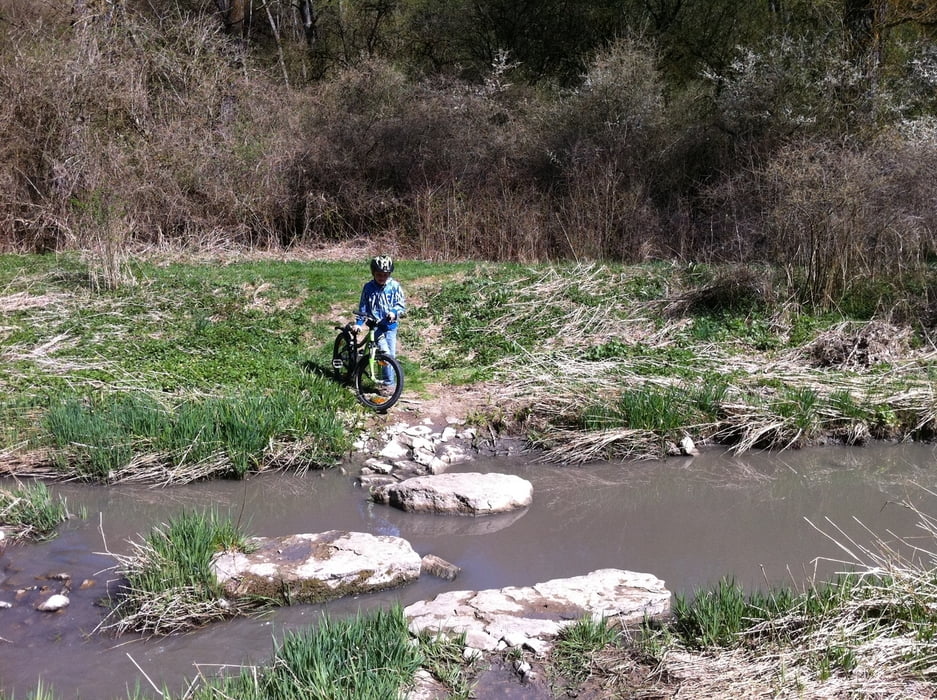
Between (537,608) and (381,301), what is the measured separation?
435 cm

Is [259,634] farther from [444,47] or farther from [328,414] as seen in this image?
[444,47]

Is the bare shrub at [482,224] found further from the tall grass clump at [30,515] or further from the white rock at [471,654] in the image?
the white rock at [471,654]

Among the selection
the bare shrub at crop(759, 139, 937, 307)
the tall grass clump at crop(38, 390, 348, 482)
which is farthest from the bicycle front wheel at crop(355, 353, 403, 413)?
the bare shrub at crop(759, 139, 937, 307)

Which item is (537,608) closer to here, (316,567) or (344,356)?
(316,567)

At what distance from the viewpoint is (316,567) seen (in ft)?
17.9

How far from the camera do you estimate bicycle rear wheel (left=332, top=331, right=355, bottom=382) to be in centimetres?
896

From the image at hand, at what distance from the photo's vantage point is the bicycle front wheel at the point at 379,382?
8.54 m

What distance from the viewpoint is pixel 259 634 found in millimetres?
4922

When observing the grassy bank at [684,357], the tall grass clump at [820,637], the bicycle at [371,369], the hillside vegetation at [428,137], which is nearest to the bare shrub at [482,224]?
the hillside vegetation at [428,137]

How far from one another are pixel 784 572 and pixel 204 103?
1670cm

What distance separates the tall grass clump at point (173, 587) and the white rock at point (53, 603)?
304 millimetres

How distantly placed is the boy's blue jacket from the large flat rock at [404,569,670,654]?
3942mm

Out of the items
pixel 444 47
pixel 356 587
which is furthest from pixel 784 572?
pixel 444 47

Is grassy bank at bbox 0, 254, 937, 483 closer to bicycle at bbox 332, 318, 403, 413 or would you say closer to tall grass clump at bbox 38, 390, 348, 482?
tall grass clump at bbox 38, 390, 348, 482
